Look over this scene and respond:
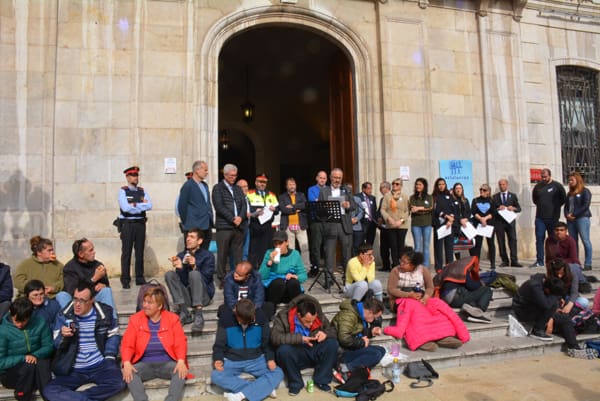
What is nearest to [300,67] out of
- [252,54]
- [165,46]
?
[252,54]

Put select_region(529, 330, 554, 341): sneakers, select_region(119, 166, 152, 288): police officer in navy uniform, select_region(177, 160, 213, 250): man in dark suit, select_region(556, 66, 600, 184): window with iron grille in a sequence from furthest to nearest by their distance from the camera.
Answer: select_region(556, 66, 600, 184): window with iron grille < select_region(119, 166, 152, 288): police officer in navy uniform < select_region(177, 160, 213, 250): man in dark suit < select_region(529, 330, 554, 341): sneakers

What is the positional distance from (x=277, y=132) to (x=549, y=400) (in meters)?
13.7

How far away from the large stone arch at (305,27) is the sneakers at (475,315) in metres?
4.08

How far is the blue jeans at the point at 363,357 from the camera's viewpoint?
469cm

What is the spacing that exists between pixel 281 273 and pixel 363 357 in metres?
1.67

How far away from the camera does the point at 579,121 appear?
453 inches

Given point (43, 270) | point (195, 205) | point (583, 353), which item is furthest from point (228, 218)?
→ point (583, 353)

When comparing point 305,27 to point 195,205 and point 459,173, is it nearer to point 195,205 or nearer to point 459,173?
point 459,173

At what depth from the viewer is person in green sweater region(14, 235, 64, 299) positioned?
5219mm

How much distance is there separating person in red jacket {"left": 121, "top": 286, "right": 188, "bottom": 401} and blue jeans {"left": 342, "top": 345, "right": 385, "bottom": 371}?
1.61 metres

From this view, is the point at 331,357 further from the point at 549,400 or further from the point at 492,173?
the point at 492,173

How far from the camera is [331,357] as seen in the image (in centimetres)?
455

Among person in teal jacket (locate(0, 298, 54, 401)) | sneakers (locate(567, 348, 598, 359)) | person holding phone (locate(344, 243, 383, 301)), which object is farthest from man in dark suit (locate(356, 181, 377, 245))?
person in teal jacket (locate(0, 298, 54, 401))

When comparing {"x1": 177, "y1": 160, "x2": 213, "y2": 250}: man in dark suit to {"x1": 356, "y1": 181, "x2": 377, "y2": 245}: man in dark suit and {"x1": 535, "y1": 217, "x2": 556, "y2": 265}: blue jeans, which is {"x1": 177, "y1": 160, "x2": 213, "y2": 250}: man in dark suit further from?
{"x1": 535, "y1": 217, "x2": 556, "y2": 265}: blue jeans
